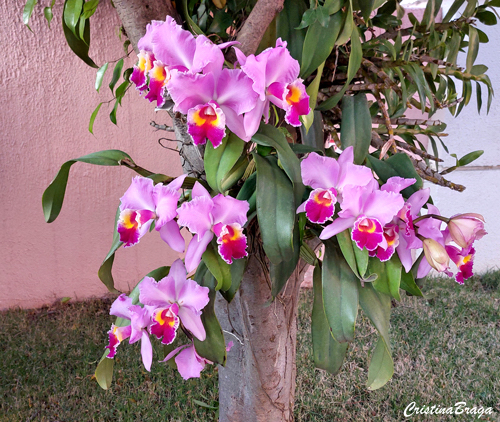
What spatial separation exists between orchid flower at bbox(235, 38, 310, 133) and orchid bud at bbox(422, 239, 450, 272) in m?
0.26

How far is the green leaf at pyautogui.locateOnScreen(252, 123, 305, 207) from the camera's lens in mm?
519

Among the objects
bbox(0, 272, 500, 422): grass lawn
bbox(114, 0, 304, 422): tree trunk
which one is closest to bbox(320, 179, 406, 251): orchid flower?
bbox(114, 0, 304, 422): tree trunk

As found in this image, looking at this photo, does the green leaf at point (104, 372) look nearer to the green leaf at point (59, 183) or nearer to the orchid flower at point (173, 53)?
the green leaf at point (59, 183)

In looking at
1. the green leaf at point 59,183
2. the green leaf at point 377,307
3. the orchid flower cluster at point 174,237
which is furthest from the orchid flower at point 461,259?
the green leaf at point 59,183

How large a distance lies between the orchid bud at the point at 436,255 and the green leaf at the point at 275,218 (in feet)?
0.65

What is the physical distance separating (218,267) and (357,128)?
1.08 feet

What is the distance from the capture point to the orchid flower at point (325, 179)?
0.54m

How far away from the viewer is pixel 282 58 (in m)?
0.48

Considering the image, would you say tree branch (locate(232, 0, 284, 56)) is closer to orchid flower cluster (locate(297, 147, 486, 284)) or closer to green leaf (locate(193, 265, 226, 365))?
orchid flower cluster (locate(297, 147, 486, 284))

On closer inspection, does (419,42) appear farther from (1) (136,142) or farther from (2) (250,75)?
(1) (136,142)

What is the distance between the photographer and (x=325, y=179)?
0.56 meters

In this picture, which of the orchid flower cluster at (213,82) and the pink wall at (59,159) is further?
the pink wall at (59,159)

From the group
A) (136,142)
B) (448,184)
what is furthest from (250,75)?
(136,142)

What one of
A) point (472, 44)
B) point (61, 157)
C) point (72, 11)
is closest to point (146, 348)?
point (72, 11)
